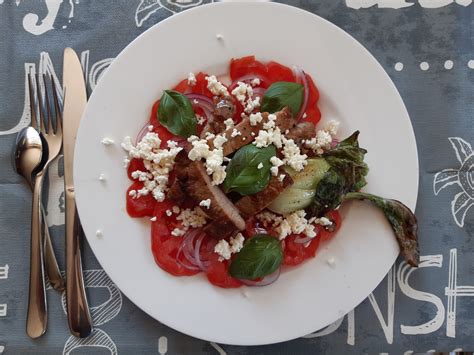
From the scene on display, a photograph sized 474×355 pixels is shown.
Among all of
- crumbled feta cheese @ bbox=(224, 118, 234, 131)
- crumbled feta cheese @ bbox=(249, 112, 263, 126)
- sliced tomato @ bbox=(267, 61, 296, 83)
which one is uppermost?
sliced tomato @ bbox=(267, 61, 296, 83)

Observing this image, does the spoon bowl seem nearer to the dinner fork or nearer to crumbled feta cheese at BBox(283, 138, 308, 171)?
the dinner fork

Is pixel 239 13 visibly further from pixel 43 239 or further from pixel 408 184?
pixel 43 239

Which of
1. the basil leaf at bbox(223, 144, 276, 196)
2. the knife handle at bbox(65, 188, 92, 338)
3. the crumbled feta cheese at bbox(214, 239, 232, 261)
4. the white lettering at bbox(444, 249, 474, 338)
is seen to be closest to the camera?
the basil leaf at bbox(223, 144, 276, 196)

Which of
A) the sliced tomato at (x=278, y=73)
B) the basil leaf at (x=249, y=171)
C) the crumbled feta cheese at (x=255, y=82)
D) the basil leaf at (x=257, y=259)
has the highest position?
the sliced tomato at (x=278, y=73)

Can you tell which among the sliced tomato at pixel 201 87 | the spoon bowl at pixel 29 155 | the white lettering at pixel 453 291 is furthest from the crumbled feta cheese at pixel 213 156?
the white lettering at pixel 453 291

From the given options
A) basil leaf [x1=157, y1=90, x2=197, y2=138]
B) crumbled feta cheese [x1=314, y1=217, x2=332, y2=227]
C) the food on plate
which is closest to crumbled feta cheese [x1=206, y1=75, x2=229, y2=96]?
the food on plate

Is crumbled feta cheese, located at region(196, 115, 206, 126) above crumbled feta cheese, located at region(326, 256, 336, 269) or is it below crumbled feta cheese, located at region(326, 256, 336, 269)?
above

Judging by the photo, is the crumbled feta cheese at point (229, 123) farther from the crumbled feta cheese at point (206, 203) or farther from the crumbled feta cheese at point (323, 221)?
the crumbled feta cheese at point (323, 221)
